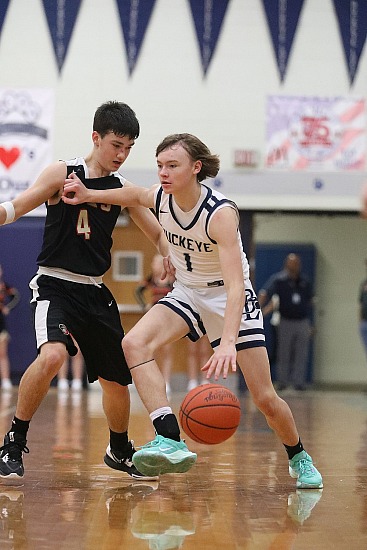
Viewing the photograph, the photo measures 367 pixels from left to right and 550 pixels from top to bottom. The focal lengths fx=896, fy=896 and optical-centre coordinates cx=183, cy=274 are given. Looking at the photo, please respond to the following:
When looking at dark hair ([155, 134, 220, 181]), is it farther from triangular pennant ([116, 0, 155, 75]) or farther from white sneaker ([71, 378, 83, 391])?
triangular pennant ([116, 0, 155, 75])

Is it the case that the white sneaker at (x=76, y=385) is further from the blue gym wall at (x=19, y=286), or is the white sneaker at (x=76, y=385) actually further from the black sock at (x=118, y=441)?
the black sock at (x=118, y=441)

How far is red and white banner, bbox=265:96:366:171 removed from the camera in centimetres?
1377

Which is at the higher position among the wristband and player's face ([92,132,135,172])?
player's face ([92,132,135,172])

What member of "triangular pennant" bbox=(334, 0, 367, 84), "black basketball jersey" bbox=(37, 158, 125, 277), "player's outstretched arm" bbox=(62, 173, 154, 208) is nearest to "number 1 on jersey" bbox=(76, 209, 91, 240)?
"black basketball jersey" bbox=(37, 158, 125, 277)

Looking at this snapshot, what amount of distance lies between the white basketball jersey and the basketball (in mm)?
668

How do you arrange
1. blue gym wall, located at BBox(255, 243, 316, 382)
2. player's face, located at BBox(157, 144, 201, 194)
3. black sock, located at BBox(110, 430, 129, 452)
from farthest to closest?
blue gym wall, located at BBox(255, 243, 316, 382) < black sock, located at BBox(110, 430, 129, 452) < player's face, located at BBox(157, 144, 201, 194)

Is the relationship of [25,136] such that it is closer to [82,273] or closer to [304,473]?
[82,273]

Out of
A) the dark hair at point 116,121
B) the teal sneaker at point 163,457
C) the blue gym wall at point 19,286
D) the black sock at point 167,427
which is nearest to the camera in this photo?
the teal sneaker at point 163,457

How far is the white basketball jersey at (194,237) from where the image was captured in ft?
15.4

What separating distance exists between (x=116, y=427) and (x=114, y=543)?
66.2 inches

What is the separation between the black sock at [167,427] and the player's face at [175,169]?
3.87ft

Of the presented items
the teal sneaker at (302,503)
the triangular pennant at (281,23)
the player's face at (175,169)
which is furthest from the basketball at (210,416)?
the triangular pennant at (281,23)

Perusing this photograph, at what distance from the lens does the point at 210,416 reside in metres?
4.49

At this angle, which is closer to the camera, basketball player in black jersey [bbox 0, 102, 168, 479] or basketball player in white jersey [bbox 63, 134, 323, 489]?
basketball player in white jersey [bbox 63, 134, 323, 489]
